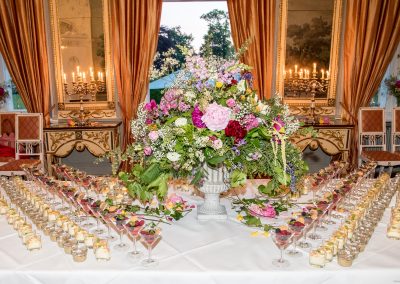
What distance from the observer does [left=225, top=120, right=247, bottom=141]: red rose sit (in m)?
2.10

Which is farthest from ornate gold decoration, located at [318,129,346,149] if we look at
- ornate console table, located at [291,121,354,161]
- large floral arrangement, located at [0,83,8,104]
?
large floral arrangement, located at [0,83,8,104]

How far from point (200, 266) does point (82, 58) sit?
4.84m

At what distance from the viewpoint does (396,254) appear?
1.96 metres

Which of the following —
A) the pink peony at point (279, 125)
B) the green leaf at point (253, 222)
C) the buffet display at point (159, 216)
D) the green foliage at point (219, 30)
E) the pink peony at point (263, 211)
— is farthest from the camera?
the green foliage at point (219, 30)

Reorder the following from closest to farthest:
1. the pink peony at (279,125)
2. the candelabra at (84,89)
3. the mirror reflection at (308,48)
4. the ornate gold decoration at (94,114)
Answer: the pink peony at (279,125)
the mirror reflection at (308,48)
the candelabra at (84,89)
the ornate gold decoration at (94,114)

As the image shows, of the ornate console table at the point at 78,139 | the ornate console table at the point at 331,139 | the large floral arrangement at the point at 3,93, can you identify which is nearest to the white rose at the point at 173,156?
the ornate console table at the point at 78,139

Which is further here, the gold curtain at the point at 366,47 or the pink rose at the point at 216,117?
the gold curtain at the point at 366,47

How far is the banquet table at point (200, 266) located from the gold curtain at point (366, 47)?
14.4ft

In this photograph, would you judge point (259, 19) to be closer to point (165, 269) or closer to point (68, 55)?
point (68, 55)

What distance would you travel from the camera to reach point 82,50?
5969 mm

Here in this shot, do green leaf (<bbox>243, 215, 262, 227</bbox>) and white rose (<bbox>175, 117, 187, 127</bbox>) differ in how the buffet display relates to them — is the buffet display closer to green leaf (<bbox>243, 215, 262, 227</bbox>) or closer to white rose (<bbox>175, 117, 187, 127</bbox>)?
green leaf (<bbox>243, 215, 262, 227</bbox>)

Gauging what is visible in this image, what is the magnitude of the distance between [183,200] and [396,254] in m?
1.31

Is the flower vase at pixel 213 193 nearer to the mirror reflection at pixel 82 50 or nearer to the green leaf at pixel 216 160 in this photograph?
the green leaf at pixel 216 160

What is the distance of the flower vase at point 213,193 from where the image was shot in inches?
92.0
